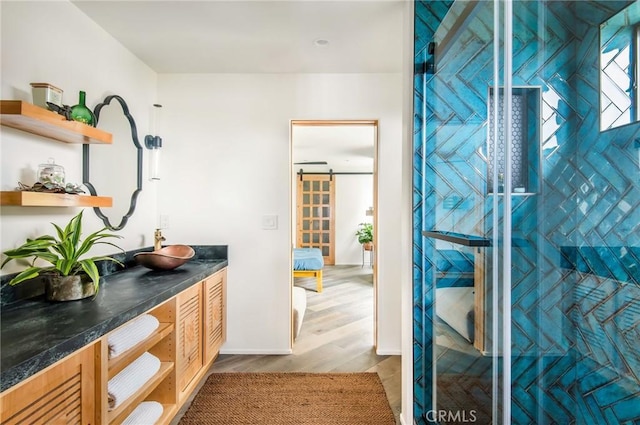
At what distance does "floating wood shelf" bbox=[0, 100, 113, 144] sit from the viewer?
1.31m

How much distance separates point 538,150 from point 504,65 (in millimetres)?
305

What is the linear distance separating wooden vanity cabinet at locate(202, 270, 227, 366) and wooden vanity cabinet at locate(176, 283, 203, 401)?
8 cm

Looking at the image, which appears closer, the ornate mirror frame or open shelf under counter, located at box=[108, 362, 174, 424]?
open shelf under counter, located at box=[108, 362, 174, 424]

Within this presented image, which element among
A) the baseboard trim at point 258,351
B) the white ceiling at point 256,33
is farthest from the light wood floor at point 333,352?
the white ceiling at point 256,33

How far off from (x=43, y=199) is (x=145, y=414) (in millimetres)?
1101

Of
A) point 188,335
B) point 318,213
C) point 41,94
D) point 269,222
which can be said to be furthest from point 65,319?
point 318,213

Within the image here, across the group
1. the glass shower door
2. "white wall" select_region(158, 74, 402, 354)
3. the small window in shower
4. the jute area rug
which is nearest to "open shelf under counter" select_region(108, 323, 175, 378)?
the jute area rug

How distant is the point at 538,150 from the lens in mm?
1062

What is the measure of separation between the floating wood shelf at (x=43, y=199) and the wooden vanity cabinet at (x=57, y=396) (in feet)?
2.42

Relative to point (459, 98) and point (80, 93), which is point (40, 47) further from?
point (459, 98)

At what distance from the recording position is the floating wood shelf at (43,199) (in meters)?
1.35

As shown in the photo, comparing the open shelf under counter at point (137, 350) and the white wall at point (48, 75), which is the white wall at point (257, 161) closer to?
the white wall at point (48, 75)

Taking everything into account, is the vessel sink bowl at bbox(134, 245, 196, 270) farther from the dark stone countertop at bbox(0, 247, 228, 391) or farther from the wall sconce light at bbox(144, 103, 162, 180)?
the wall sconce light at bbox(144, 103, 162, 180)

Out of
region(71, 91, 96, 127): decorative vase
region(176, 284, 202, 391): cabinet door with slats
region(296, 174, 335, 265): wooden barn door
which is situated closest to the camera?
region(71, 91, 96, 127): decorative vase
